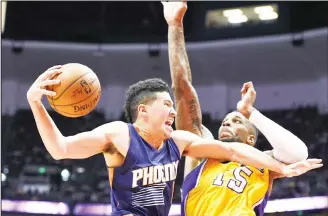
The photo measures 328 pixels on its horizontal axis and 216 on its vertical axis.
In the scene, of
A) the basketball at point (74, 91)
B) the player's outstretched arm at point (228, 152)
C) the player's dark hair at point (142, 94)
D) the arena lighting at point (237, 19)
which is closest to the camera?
the basketball at point (74, 91)

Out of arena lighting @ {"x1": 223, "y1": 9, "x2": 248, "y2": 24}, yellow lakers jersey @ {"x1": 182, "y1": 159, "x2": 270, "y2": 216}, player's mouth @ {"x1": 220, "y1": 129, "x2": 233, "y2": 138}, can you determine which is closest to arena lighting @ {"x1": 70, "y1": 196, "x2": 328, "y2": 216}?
arena lighting @ {"x1": 223, "y1": 9, "x2": 248, "y2": 24}

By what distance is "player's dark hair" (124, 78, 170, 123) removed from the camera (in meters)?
2.74

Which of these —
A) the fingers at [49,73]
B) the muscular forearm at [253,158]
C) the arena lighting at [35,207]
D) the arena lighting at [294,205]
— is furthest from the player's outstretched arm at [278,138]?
the arena lighting at [35,207]

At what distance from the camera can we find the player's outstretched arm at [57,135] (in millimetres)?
2346

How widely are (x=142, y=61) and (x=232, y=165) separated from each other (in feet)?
42.6

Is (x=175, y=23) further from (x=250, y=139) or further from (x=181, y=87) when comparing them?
(x=250, y=139)

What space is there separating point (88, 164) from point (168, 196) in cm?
1254

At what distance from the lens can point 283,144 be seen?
10.0 feet

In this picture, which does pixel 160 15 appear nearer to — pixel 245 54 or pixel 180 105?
pixel 245 54

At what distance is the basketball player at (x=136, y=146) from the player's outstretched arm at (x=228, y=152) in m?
0.03

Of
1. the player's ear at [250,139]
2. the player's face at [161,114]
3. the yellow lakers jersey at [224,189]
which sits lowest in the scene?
the yellow lakers jersey at [224,189]

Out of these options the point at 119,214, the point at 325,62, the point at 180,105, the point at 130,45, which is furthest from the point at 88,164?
the point at 119,214

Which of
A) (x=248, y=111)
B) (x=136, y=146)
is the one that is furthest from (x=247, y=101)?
(x=136, y=146)

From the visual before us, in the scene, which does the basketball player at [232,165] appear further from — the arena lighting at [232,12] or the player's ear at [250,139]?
the arena lighting at [232,12]
